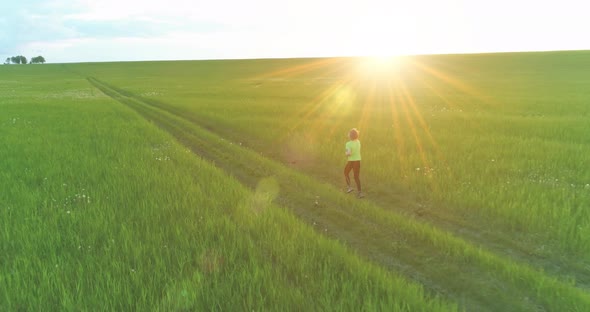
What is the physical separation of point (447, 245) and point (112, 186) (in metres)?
7.54

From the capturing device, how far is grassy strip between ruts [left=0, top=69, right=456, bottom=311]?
3.76 m

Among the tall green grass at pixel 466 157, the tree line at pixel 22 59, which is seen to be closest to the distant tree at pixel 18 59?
the tree line at pixel 22 59

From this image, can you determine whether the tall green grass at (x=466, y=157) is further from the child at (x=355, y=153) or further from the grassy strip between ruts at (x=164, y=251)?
the grassy strip between ruts at (x=164, y=251)

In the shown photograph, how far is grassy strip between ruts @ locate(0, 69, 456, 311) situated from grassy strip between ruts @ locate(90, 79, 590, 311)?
69 cm

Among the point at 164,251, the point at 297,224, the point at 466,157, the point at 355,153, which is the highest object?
the point at 355,153

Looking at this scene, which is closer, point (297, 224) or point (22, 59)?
point (297, 224)

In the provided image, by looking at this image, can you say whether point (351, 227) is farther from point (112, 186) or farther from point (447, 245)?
point (112, 186)

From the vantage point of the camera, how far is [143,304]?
3607mm

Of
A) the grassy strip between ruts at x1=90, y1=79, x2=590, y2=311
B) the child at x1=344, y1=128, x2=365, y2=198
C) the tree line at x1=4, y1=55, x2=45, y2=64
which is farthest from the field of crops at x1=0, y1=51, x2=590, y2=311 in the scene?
the tree line at x1=4, y1=55, x2=45, y2=64

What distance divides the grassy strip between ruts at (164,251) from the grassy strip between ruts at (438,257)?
69 cm

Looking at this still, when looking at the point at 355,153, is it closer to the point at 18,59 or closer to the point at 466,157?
the point at 466,157

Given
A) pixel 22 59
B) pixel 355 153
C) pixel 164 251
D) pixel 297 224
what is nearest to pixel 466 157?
pixel 355 153

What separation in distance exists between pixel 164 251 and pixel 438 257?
455 centimetres

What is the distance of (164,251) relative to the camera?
15.6ft
